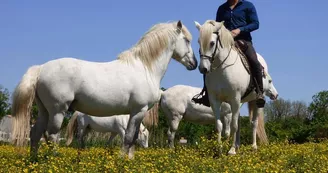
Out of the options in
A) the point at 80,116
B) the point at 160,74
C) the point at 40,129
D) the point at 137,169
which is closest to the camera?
the point at 137,169

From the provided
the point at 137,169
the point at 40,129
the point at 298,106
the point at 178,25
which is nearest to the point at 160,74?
the point at 178,25

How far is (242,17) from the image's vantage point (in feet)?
35.2

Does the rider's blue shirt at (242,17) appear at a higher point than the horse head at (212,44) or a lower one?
higher

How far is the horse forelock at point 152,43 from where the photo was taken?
31.1ft

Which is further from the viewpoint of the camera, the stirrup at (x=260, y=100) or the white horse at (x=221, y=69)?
the stirrup at (x=260, y=100)

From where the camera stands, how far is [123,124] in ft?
60.7

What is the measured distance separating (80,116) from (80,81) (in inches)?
400

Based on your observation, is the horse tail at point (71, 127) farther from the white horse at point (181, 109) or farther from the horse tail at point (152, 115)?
the white horse at point (181, 109)

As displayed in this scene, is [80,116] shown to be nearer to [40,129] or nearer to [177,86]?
A: [177,86]

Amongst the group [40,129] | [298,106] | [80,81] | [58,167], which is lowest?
[58,167]

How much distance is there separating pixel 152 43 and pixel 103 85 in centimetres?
157

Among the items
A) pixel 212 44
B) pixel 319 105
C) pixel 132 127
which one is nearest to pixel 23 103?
pixel 132 127

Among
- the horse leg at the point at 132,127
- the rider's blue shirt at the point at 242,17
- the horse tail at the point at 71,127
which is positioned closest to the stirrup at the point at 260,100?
the rider's blue shirt at the point at 242,17

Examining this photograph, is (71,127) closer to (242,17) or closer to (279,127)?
(242,17)
